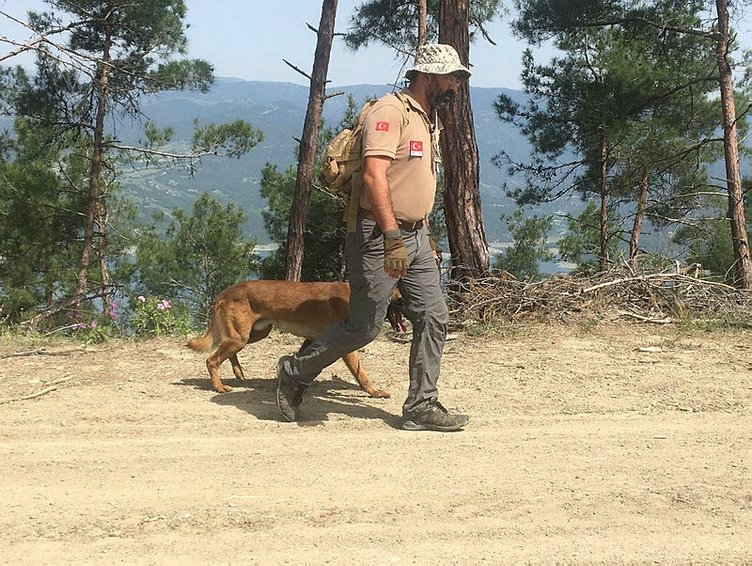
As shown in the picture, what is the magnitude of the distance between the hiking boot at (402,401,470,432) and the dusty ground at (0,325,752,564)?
97 mm

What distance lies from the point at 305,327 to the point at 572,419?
2.11 metres

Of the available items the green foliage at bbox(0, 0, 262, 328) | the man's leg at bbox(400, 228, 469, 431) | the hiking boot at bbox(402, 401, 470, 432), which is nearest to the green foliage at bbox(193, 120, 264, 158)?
the green foliage at bbox(0, 0, 262, 328)

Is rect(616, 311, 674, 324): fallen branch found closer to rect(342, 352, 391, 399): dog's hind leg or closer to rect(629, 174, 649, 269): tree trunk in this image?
rect(342, 352, 391, 399): dog's hind leg

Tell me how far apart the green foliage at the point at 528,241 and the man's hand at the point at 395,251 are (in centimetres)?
1949

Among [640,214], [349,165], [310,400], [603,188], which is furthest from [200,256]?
[349,165]

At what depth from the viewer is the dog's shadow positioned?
4945 millimetres

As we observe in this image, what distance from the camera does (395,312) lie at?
5980 millimetres

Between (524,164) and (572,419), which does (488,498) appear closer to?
(572,419)

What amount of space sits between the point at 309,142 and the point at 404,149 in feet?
33.7

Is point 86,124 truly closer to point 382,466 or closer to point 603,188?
point 603,188

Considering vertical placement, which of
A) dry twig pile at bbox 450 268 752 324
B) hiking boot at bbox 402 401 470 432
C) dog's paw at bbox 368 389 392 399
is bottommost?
dog's paw at bbox 368 389 392 399

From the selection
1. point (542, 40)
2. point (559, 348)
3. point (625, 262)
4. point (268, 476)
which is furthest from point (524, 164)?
point (268, 476)

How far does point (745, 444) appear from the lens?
4238 mm

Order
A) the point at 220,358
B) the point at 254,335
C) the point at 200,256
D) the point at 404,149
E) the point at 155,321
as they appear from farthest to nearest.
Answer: the point at 200,256 → the point at 155,321 → the point at 254,335 → the point at 220,358 → the point at 404,149
